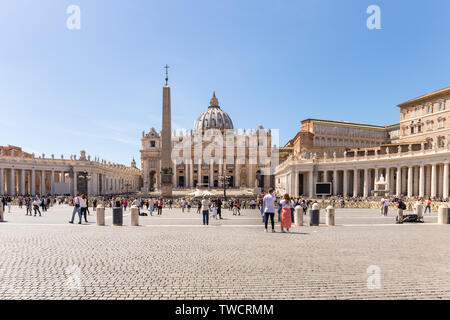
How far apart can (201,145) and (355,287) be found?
95.4 metres

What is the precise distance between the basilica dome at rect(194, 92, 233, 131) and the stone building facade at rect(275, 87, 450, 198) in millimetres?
73793

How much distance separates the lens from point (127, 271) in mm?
6148

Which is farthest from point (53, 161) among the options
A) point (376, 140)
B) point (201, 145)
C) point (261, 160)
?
point (376, 140)

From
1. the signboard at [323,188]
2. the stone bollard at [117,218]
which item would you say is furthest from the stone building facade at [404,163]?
the stone bollard at [117,218]

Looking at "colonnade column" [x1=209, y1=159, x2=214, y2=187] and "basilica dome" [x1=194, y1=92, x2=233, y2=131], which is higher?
"basilica dome" [x1=194, y1=92, x2=233, y2=131]

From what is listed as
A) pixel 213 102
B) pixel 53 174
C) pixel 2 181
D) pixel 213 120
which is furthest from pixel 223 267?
pixel 213 102

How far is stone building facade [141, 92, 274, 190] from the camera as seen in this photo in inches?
3807

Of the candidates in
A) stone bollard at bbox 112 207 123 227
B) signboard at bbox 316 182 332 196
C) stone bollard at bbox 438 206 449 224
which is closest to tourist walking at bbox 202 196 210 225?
stone bollard at bbox 112 207 123 227

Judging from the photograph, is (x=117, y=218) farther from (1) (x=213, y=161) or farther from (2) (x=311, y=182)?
(1) (x=213, y=161)

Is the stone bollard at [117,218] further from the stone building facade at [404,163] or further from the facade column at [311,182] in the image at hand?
the facade column at [311,182]

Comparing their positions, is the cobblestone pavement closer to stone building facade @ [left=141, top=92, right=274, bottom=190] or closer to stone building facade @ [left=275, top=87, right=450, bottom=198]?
stone building facade @ [left=275, top=87, right=450, bottom=198]

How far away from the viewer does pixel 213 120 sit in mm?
127688
